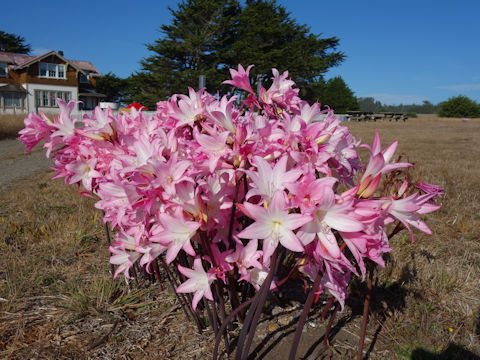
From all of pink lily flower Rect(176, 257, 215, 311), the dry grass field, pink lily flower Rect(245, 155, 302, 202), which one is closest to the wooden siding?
the dry grass field

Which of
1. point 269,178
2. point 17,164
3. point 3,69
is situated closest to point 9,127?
point 17,164

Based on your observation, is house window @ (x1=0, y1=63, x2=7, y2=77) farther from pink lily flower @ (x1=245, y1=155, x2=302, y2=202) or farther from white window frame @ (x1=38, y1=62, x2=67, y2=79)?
pink lily flower @ (x1=245, y1=155, x2=302, y2=202)

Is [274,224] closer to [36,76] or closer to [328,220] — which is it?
[328,220]

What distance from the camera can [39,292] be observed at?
2490mm

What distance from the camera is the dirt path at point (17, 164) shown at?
286 inches

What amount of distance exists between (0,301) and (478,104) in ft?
202

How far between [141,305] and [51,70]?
43291 millimetres

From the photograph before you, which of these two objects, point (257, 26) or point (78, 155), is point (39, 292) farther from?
point (257, 26)

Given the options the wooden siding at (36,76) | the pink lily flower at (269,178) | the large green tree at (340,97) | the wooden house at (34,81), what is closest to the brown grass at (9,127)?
the pink lily flower at (269,178)

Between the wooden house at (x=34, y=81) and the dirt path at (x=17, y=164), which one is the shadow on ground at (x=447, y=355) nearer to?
the dirt path at (x=17, y=164)

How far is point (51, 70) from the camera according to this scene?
38625mm

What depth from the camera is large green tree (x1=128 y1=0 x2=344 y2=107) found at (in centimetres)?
3394

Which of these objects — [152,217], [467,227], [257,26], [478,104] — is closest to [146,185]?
[152,217]

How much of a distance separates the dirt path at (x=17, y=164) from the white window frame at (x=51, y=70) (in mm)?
30333
